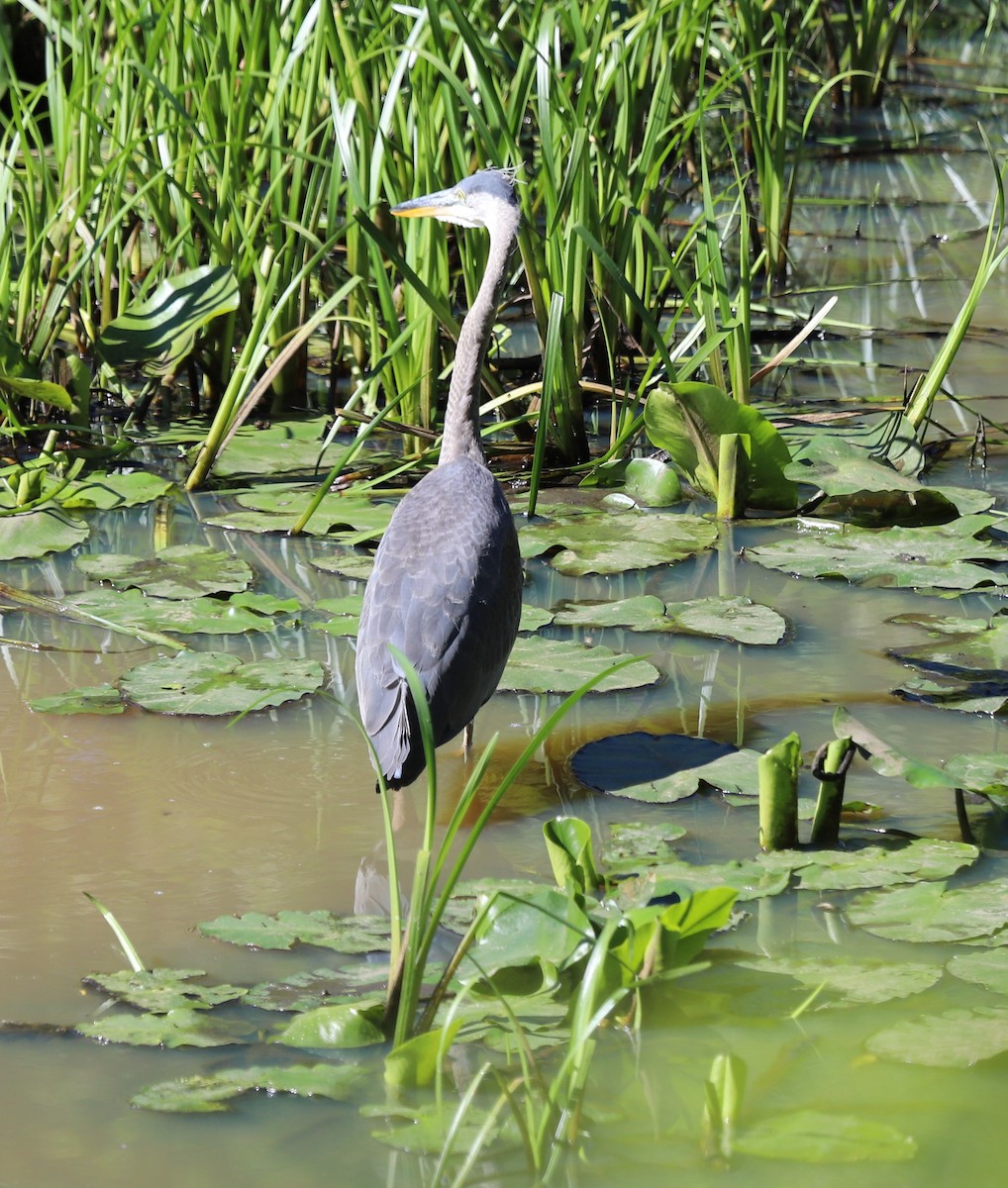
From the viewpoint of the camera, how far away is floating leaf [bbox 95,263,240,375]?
4172 mm

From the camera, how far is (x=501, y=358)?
503 centimetres

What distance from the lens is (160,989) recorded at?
1978 millimetres

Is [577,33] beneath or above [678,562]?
above

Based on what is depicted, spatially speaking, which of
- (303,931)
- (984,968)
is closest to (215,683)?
(303,931)

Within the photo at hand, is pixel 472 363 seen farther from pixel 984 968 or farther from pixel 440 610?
pixel 984 968

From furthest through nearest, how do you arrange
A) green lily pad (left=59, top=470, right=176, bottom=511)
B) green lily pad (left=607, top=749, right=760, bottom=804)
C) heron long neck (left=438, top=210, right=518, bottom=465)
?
green lily pad (left=59, top=470, right=176, bottom=511), heron long neck (left=438, top=210, right=518, bottom=465), green lily pad (left=607, top=749, right=760, bottom=804)

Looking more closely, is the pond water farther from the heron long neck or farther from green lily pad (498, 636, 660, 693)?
the heron long neck

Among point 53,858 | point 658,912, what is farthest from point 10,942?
point 658,912

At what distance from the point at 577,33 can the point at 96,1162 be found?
3.39 metres

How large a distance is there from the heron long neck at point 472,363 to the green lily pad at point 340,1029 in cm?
165

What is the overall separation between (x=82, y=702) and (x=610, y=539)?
1440mm

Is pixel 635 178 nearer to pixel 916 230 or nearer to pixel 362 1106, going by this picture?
pixel 916 230

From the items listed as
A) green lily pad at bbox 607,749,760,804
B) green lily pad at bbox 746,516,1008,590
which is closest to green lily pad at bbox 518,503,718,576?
green lily pad at bbox 746,516,1008,590

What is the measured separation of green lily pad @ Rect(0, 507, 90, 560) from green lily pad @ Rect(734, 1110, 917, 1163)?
8.22 ft
